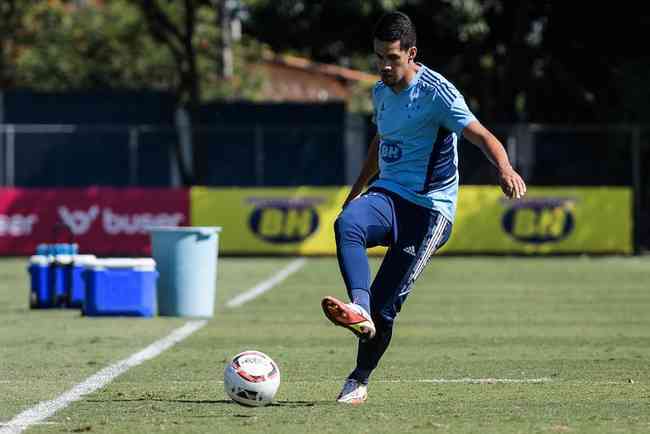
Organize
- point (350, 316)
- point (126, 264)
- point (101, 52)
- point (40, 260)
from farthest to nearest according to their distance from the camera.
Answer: point (101, 52) < point (40, 260) < point (126, 264) < point (350, 316)

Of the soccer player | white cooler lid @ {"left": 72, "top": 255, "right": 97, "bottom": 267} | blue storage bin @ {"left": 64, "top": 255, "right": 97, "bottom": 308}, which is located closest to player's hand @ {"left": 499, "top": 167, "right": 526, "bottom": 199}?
the soccer player

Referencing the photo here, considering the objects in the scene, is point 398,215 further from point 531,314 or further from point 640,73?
point 640,73

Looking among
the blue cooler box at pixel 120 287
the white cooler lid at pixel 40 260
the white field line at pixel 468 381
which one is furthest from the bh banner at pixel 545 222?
the white field line at pixel 468 381

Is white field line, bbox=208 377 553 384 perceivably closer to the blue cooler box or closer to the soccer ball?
the soccer ball

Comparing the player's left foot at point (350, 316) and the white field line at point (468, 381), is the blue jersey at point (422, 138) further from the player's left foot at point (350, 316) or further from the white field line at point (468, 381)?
the white field line at point (468, 381)

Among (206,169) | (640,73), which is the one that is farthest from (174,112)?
(640,73)

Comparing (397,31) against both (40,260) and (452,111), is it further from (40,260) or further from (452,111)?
(40,260)

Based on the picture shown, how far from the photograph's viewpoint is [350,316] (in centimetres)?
750

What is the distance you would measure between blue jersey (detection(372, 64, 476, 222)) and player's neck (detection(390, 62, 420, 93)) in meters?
0.02

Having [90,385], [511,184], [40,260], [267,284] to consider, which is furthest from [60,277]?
[511,184]

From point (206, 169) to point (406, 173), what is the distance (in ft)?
91.8

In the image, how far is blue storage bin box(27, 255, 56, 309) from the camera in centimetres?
1627

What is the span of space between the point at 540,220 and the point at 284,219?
4957 mm

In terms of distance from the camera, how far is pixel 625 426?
7438mm
